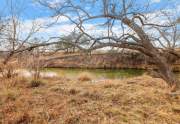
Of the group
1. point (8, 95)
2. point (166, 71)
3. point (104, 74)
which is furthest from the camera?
point (104, 74)

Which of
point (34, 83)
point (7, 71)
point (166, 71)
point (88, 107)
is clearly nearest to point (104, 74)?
point (7, 71)

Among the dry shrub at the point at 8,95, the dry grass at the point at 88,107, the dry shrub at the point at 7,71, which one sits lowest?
the dry grass at the point at 88,107

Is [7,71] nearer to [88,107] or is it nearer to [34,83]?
[34,83]

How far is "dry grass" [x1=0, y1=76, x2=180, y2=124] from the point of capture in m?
5.38

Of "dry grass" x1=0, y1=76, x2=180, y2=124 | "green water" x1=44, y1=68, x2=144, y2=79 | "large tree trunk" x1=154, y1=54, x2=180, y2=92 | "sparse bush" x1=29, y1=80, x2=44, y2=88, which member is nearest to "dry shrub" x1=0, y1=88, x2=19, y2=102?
"dry grass" x1=0, y1=76, x2=180, y2=124

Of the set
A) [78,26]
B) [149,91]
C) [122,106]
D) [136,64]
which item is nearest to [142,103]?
[122,106]

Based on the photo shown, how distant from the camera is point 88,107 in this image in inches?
233

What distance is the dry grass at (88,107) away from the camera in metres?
5.38

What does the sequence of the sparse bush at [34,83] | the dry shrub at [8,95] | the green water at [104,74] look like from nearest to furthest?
the dry shrub at [8,95]
the sparse bush at [34,83]
the green water at [104,74]

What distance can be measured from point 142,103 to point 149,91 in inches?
44.8

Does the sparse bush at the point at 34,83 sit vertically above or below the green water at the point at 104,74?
above

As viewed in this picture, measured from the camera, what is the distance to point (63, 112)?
5664 mm

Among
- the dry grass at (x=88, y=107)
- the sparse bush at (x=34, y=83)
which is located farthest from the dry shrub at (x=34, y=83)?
the dry grass at (x=88, y=107)

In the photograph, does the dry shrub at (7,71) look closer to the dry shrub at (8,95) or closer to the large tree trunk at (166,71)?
the dry shrub at (8,95)
